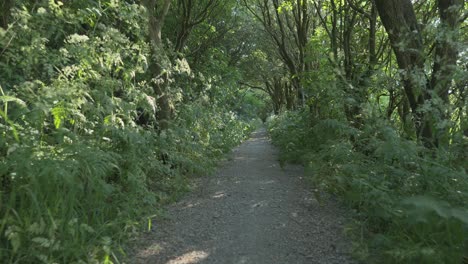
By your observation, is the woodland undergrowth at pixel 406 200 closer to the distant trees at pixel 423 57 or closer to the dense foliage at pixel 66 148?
the distant trees at pixel 423 57

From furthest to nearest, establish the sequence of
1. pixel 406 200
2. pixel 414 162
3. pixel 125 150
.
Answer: pixel 125 150 → pixel 414 162 → pixel 406 200

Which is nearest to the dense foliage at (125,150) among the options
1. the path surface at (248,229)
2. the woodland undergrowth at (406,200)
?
the woodland undergrowth at (406,200)

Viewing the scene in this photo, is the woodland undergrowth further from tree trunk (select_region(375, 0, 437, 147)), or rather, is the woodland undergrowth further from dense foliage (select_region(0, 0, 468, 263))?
tree trunk (select_region(375, 0, 437, 147))

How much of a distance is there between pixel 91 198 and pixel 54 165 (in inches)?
35.8

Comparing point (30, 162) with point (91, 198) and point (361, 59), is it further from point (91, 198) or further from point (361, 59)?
point (361, 59)

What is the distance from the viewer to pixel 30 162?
11.1 feet

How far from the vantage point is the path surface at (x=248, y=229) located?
13.7 feet

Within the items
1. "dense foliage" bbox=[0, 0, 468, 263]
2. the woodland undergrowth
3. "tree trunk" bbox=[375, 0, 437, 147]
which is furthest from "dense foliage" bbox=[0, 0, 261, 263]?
"tree trunk" bbox=[375, 0, 437, 147]

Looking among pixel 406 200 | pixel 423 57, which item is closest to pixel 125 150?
pixel 406 200

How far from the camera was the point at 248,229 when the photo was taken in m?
5.01

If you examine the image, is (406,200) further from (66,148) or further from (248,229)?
(66,148)

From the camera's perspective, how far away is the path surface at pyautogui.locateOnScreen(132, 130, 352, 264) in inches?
164

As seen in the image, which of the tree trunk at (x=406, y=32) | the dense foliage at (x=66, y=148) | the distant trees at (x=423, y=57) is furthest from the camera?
the tree trunk at (x=406, y=32)

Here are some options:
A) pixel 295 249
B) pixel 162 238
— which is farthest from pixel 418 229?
pixel 162 238
